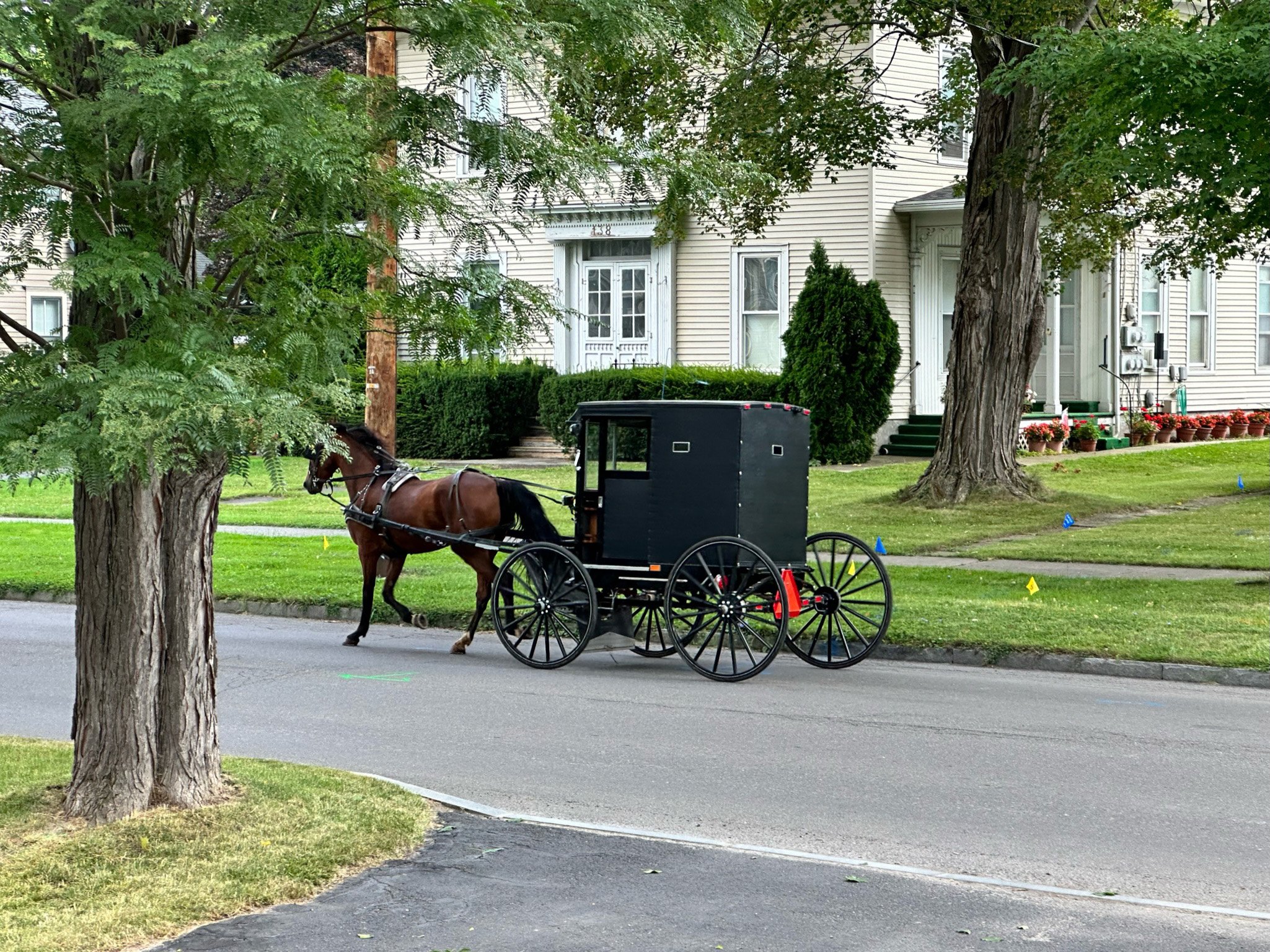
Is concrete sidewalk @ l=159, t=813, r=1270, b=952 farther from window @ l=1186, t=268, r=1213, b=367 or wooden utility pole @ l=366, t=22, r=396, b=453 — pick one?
window @ l=1186, t=268, r=1213, b=367

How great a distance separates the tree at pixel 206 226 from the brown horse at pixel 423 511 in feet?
17.0

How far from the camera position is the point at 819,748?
29.9ft

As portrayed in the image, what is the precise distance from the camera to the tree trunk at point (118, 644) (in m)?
6.70

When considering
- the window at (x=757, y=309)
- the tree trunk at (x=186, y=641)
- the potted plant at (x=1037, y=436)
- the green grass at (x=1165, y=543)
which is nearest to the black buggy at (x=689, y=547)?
the tree trunk at (x=186, y=641)

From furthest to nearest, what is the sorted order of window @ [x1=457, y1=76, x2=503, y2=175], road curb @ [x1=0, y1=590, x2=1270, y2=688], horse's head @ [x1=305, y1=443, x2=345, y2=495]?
horse's head @ [x1=305, y1=443, x2=345, y2=495], road curb @ [x1=0, y1=590, x2=1270, y2=688], window @ [x1=457, y1=76, x2=503, y2=175]

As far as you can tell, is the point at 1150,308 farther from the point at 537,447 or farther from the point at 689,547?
the point at 689,547

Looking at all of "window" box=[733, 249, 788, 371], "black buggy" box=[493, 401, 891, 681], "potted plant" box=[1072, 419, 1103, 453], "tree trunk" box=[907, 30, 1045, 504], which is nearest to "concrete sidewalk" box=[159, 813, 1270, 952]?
"black buggy" box=[493, 401, 891, 681]

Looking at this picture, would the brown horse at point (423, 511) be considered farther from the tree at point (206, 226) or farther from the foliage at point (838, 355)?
the foliage at point (838, 355)

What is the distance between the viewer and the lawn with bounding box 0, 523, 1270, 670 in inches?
475

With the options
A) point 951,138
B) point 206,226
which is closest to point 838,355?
point 951,138

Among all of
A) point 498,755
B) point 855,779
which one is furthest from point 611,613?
point 855,779

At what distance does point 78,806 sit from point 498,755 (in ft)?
8.97

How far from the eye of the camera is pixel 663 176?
7.18 metres

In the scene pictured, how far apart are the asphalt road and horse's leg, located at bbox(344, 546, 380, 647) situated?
0.61 feet
